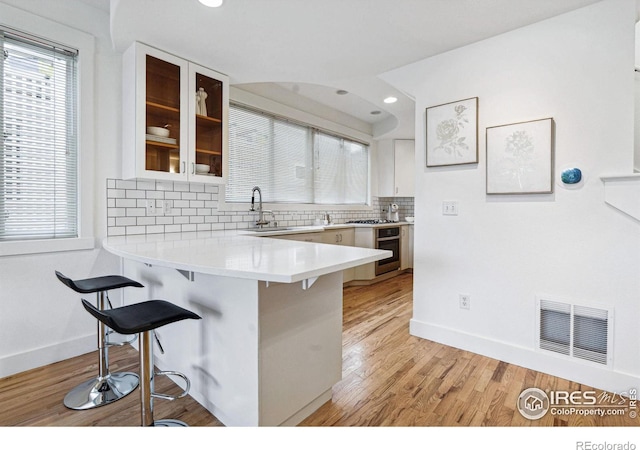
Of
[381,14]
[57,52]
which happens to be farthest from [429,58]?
[57,52]

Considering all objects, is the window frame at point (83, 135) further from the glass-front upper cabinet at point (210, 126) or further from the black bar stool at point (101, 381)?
the glass-front upper cabinet at point (210, 126)

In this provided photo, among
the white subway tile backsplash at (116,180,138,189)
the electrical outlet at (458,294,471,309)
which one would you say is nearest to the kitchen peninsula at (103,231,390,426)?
the white subway tile backsplash at (116,180,138,189)

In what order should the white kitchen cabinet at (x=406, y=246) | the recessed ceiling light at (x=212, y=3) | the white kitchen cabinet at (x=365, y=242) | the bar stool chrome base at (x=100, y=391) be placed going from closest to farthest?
the bar stool chrome base at (x=100, y=391) < the recessed ceiling light at (x=212, y=3) < the white kitchen cabinet at (x=365, y=242) < the white kitchen cabinet at (x=406, y=246)

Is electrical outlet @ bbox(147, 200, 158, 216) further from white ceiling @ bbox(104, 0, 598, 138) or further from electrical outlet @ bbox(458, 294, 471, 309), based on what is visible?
electrical outlet @ bbox(458, 294, 471, 309)

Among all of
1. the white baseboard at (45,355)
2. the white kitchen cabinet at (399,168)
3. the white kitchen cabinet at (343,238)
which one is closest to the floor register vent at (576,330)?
the white kitchen cabinet at (343,238)

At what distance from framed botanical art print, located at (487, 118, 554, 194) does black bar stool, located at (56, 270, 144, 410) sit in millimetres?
2570

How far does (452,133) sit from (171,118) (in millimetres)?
2310

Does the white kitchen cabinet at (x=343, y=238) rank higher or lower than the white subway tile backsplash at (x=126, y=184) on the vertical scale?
lower

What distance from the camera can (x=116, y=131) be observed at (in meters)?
2.52

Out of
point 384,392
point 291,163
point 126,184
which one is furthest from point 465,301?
point 126,184

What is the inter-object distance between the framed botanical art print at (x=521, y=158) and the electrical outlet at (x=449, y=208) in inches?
10.9

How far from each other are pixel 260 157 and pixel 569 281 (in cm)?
322

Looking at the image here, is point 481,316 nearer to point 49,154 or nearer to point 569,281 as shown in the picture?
point 569,281

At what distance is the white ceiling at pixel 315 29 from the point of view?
1.92m
